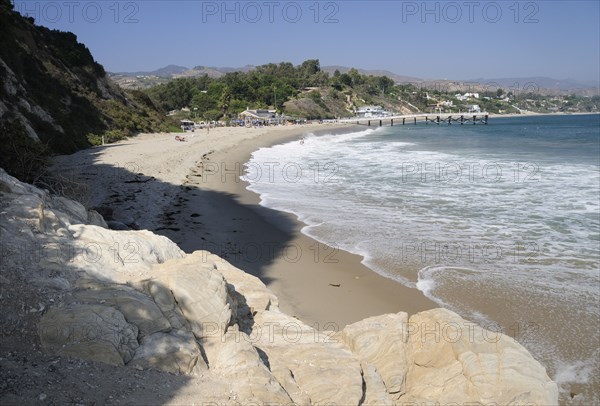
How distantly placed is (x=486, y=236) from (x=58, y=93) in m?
28.3

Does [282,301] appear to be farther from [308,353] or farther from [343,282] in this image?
[308,353]

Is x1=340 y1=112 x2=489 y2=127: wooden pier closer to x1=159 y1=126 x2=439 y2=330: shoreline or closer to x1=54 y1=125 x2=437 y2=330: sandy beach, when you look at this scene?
x1=54 y1=125 x2=437 y2=330: sandy beach

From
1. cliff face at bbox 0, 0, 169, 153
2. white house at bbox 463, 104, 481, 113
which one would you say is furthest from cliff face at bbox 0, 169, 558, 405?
white house at bbox 463, 104, 481, 113

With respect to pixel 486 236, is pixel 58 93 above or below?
above

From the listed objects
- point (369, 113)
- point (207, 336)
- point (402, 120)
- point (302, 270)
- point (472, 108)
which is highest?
point (472, 108)

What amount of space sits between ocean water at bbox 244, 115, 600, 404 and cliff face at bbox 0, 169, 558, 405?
1.60 metres

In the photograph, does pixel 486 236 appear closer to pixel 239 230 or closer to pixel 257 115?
pixel 239 230

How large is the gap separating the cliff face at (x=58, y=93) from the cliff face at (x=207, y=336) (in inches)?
207

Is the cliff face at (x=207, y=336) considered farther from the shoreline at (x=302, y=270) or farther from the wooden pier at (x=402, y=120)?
the wooden pier at (x=402, y=120)

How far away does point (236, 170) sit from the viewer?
24.7 m

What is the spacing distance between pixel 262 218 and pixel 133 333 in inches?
393

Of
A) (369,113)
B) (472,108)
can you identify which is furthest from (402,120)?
(472,108)

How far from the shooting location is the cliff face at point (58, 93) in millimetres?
22516

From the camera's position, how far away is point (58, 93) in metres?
30.9
